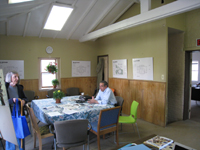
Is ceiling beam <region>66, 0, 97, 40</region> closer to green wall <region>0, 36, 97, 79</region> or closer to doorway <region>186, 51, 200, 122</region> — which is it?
green wall <region>0, 36, 97, 79</region>

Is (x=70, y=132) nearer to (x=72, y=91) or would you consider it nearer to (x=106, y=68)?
(x=72, y=91)

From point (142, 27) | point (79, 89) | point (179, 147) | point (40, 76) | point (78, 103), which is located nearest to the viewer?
point (179, 147)

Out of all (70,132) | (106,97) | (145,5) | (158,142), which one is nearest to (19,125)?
(70,132)

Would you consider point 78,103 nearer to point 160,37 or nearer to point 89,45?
point 160,37

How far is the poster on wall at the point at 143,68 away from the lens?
15.4 feet

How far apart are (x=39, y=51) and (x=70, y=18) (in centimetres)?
181

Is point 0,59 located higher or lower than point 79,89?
higher

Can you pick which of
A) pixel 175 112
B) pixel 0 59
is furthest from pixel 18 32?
pixel 175 112

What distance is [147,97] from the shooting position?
4.80 metres

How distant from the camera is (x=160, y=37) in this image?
4.43m

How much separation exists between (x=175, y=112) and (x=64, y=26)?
15.6 ft

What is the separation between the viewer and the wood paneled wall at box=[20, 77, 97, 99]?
5.75 meters

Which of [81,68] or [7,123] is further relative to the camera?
[81,68]

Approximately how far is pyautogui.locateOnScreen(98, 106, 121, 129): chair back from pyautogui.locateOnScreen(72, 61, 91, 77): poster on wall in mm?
3939
